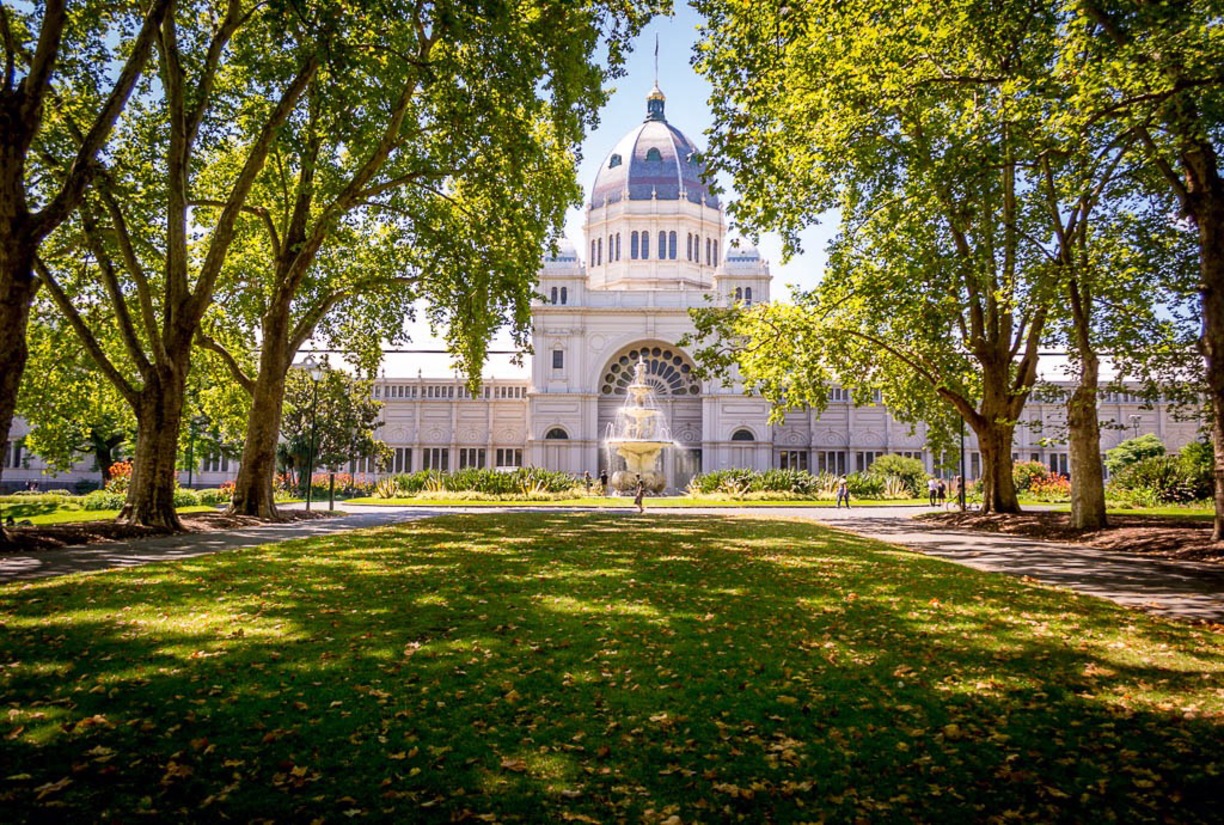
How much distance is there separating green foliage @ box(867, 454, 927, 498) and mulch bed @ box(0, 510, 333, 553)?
111 feet

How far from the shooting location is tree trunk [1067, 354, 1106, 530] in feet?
51.6

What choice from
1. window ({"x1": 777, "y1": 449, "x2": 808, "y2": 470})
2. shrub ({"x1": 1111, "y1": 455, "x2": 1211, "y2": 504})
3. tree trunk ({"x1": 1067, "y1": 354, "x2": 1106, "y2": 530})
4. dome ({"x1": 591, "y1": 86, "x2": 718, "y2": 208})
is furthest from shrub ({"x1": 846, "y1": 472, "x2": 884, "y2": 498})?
dome ({"x1": 591, "y1": 86, "x2": 718, "y2": 208})

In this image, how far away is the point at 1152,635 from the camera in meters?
6.55

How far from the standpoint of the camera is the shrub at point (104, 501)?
1041 inches

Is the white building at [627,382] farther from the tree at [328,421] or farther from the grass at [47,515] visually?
the grass at [47,515]

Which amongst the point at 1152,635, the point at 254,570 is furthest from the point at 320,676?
the point at 1152,635

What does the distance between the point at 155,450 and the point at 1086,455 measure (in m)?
19.8

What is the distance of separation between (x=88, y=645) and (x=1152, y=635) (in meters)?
8.97

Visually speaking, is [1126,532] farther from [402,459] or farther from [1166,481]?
[402,459]

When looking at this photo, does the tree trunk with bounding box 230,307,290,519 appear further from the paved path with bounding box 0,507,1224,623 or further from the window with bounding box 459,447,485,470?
the window with bounding box 459,447,485,470

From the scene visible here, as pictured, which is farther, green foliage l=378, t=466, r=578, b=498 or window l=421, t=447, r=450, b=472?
window l=421, t=447, r=450, b=472

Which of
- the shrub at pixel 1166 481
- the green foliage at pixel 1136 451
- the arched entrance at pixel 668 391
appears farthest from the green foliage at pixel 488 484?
the green foliage at pixel 1136 451

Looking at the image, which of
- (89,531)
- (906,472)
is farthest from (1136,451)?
(89,531)

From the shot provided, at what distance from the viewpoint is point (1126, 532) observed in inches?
593
